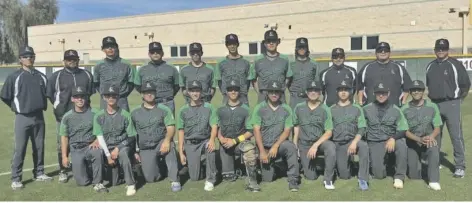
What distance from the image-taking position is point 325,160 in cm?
Result: 547

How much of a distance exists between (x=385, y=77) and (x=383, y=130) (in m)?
0.83

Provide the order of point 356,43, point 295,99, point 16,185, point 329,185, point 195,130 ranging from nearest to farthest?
point 329,185 → point 16,185 → point 195,130 → point 295,99 → point 356,43

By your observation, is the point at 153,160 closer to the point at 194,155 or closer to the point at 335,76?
the point at 194,155

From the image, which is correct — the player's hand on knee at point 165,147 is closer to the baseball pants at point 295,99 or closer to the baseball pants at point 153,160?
the baseball pants at point 153,160

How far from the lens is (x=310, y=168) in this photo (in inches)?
223

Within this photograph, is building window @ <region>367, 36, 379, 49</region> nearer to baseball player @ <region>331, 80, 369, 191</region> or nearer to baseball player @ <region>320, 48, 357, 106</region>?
baseball player @ <region>320, 48, 357, 106</region>

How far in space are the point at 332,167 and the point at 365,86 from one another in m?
1.46

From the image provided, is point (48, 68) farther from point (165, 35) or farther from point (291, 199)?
point (291, 199)

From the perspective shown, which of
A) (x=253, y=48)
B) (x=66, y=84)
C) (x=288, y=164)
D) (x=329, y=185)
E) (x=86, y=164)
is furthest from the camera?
(x=253, y=48)

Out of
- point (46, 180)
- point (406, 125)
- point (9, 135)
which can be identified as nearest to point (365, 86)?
point (406, 125)

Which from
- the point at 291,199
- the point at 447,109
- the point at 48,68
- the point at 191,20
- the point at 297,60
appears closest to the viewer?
the point at 291,199

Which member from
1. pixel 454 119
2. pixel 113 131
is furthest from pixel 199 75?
pixel 454 119

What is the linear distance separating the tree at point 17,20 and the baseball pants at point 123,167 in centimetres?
5324

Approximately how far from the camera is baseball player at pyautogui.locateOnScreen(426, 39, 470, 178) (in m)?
5.80
